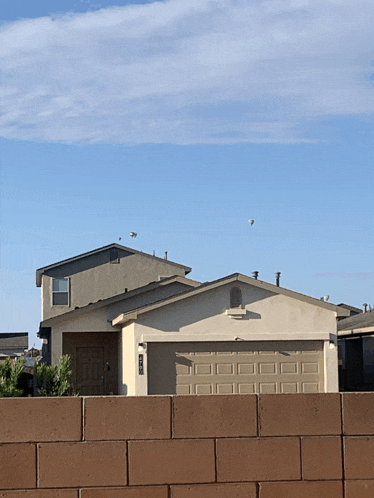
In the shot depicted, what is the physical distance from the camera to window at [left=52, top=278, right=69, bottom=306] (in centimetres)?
4866

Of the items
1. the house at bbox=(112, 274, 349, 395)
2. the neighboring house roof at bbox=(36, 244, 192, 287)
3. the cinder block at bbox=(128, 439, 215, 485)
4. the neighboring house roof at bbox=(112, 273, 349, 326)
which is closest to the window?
the neighboring house roof at bbox=(36, 244, 192, 287)

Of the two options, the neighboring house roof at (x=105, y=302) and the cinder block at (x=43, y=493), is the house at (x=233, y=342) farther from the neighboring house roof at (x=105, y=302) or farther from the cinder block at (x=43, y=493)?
the cinder block at (x=43, y=493)

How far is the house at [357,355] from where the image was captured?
108 ft

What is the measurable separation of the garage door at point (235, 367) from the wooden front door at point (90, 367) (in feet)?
22.7

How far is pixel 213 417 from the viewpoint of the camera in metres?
7.27

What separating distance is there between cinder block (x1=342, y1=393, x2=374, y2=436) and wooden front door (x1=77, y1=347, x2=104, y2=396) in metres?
25.7

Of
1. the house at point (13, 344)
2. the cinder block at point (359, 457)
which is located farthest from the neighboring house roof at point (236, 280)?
the house at point (13, 344)

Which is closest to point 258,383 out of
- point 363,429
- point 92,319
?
point 92,319

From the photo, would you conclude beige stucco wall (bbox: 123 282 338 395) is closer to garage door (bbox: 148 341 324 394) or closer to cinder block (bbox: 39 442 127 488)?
garage door (bbox: 148 341 324 394)

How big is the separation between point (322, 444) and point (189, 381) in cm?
1851

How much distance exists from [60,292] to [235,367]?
82.3 feet

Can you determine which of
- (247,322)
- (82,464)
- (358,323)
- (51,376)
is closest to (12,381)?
(51,376)

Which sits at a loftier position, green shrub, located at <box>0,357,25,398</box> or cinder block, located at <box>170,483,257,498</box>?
green shrub, located at <box>0,357,25,398</box>

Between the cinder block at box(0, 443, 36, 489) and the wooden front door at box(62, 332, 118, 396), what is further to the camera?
the wooden front door at box(62, 332, 118, 396)
